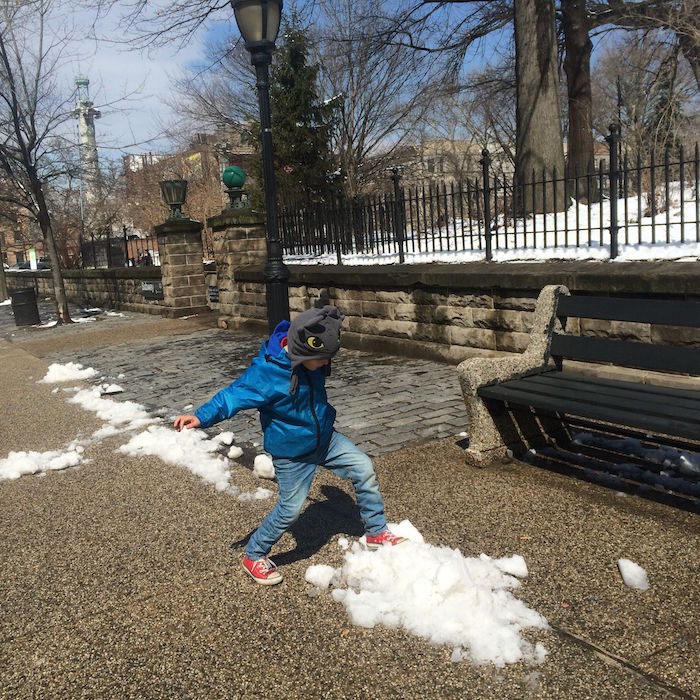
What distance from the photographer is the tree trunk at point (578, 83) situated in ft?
47.2

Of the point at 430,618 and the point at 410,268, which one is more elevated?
the point at 410,268

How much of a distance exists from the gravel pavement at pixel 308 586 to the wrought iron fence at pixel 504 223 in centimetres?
283

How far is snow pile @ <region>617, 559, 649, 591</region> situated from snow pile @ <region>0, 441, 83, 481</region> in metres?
4.22

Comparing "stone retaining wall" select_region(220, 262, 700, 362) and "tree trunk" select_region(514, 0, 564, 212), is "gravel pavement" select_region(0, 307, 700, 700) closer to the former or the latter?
"stone retaining wall" select_region(220, 262, 700, 362)

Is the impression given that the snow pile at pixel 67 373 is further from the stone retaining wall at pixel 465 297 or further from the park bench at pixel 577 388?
the park bench at pixel 577 388

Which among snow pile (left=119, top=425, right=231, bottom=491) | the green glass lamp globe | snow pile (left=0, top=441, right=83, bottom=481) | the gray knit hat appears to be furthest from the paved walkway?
the green glass lamp globe

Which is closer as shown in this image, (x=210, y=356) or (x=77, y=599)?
(x=77, y=599)

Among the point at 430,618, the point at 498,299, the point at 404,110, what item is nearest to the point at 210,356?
the point at 498,299

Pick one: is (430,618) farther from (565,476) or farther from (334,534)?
(565,476)

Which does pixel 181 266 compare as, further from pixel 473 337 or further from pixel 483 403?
pixel 483 403

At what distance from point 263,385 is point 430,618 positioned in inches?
49.1

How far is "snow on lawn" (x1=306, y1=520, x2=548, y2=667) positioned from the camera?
2707mm

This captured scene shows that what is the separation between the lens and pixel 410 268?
29.1ft

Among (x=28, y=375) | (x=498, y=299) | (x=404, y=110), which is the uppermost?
(x=404, y=110)
